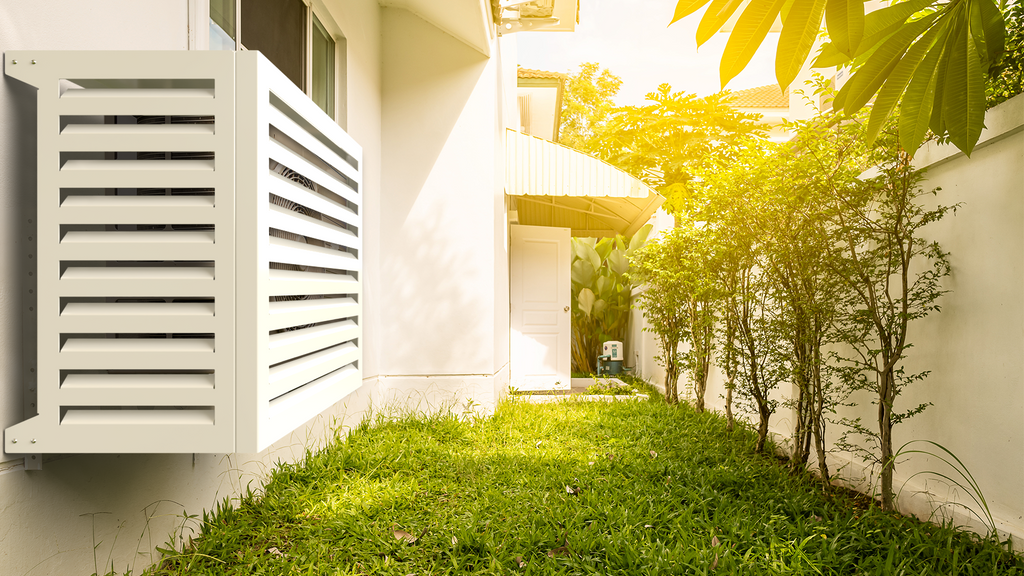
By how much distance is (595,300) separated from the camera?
375 inches

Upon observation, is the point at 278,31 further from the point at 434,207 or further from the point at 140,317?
the point at 140,317

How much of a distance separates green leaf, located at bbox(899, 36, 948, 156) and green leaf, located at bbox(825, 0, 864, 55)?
61 cm

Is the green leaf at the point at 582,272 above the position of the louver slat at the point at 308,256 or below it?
above

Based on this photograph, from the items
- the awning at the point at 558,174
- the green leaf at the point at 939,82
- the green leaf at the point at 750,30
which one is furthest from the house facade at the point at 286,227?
the green leaf at the point at 939,82

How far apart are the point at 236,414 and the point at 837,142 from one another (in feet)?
10.5

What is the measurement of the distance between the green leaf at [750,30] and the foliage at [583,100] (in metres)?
19.2

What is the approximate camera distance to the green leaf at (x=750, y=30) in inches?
48.0

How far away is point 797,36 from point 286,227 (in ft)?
Answer: 4.97

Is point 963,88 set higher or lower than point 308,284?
higher

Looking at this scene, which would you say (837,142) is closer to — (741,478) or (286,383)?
(741,478)

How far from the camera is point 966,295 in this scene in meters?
2.59

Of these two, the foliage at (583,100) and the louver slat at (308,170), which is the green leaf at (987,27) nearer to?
the louver slat at (308,170)

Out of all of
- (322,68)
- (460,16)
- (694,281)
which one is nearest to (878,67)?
(322,68)

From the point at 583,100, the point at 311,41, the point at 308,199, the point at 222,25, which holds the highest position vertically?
the point at 583,100
